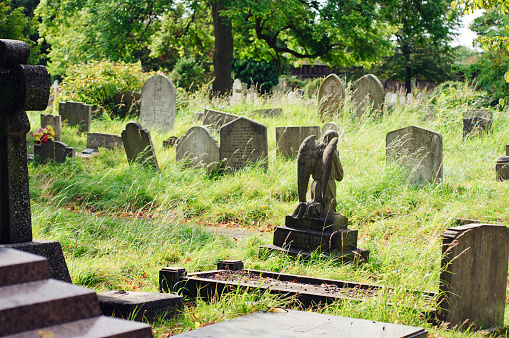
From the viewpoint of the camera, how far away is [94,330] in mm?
2301

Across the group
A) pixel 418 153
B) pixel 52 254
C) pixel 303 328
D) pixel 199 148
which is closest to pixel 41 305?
pixel 52 254

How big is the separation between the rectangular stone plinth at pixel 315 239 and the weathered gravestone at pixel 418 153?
12.9 feet

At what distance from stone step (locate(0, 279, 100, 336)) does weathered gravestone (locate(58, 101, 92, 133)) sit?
13.3m

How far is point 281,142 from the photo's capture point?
12.3m

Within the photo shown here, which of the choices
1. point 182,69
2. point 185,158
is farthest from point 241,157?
point 182,69

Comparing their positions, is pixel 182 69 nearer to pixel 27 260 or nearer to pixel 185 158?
pixel 185 158

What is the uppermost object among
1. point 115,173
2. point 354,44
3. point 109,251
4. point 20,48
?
point 354,44

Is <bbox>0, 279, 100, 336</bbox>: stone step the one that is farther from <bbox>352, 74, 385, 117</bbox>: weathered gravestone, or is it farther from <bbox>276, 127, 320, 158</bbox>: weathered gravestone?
<bbox>352, 74, 385, 117</bbox>: weathered gravestone

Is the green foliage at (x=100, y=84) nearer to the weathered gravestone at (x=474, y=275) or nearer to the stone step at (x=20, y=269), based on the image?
the weathered gravestone at (x=474, y=275)

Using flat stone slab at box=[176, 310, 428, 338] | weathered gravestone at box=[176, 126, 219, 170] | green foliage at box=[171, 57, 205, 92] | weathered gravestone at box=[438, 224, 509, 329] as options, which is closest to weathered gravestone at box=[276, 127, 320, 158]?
weathered gravestone at box=[176, 126, 219, 170]

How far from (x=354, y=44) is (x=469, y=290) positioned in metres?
17.7

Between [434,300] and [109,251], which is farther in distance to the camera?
[109,251]

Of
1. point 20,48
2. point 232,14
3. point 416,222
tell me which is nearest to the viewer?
point 20,48

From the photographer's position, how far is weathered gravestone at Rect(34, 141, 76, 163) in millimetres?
11508
